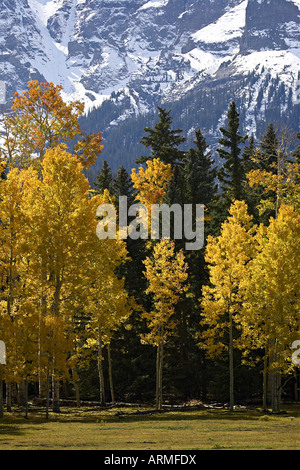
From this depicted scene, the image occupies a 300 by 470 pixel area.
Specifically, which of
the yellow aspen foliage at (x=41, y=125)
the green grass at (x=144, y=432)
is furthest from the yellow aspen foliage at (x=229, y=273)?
the yellow aspen foliage at (x=41, y=125)

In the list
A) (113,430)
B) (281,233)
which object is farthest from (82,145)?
(113,430)

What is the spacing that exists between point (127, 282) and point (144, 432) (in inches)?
984

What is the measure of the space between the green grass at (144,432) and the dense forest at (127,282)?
241 centimetres

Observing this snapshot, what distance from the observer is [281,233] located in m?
35.6

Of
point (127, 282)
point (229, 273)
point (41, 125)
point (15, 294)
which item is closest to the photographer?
point (15, 294)

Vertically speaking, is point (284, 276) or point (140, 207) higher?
point (140, 207)

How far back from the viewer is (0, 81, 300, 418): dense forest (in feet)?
103

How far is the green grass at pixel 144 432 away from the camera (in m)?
20.2

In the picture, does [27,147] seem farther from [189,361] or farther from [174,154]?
[174,154]

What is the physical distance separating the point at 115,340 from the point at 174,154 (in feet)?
67.2

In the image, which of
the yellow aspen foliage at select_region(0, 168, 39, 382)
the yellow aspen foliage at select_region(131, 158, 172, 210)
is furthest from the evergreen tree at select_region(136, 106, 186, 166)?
the yellow aspen foliage at select_region(0, 168, 39, 382)

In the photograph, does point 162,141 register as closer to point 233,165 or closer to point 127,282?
point 233,165

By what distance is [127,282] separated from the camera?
163 ft

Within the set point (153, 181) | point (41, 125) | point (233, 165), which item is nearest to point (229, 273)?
point (41, 125)
